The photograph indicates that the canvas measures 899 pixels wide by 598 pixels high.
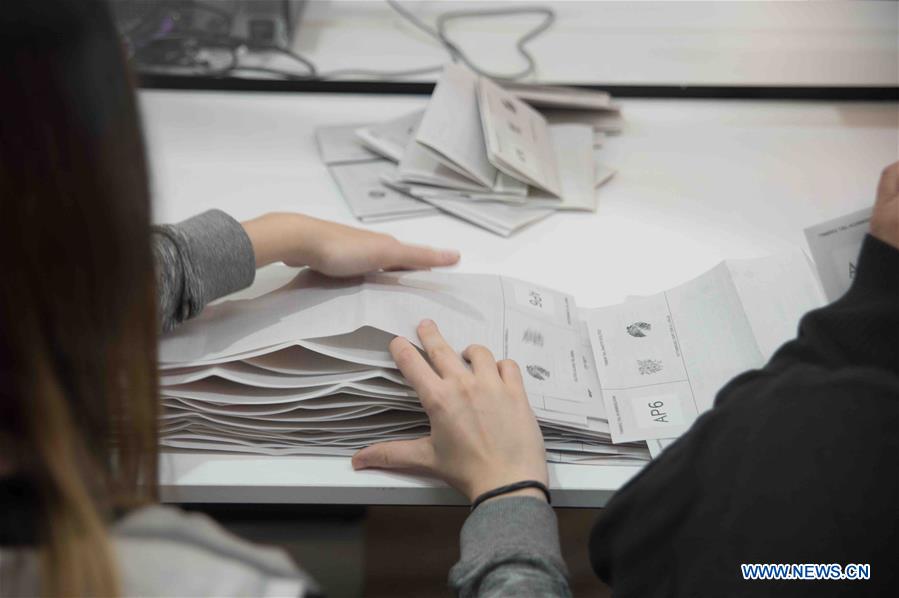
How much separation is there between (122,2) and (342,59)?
34 cm

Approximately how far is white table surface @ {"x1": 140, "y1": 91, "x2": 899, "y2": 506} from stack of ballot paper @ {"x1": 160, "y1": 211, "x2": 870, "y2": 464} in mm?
31

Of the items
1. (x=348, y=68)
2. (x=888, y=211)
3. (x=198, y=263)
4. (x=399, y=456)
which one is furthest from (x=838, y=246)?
(x=348, y=68)

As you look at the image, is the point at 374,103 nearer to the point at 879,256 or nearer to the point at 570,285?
the point at 570,285

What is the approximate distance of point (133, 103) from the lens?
1.44 feet

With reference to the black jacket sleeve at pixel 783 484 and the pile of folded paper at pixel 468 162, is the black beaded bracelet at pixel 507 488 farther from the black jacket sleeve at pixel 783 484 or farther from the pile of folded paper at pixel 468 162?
the pile of folded paper at pixel 468 162

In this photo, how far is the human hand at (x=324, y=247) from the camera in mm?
908

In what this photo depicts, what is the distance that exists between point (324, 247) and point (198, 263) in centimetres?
12

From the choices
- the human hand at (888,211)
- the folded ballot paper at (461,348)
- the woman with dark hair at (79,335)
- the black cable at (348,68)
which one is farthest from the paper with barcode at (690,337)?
the black cable at (348,68)

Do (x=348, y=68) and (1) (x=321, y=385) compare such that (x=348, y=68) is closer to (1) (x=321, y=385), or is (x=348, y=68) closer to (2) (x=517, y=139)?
(2) (x=517, y=139)

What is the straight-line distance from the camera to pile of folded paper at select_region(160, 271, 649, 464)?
79 centimetres

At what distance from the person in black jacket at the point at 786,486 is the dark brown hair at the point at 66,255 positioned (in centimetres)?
38

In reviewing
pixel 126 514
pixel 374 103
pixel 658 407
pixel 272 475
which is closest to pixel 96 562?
pixel 126 514

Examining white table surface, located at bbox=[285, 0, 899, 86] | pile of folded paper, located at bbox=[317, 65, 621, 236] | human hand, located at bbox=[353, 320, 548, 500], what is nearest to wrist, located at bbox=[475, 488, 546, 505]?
human hand, located at bbox=[353, 320, 548, 500]

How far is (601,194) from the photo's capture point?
120cm
